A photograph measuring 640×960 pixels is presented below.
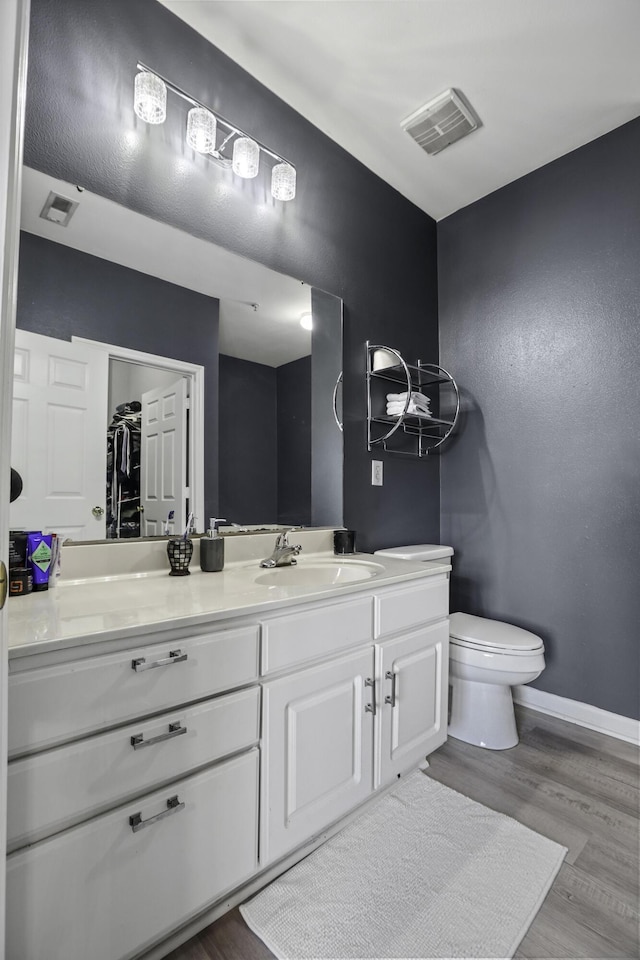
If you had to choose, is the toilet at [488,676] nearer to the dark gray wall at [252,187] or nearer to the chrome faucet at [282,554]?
the dark gray wall at [252,187]

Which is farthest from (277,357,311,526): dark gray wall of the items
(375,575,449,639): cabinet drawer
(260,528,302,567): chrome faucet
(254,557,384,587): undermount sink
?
(375,575,449,639): cabinet drawer

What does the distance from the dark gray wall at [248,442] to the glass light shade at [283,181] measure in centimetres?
65

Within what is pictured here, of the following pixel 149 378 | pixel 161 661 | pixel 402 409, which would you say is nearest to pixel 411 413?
pixel 402 409

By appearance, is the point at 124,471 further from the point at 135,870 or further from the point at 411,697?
the point at 411,697

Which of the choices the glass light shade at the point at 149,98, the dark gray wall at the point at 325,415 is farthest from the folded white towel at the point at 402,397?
the glass light shade at the point at 149,98

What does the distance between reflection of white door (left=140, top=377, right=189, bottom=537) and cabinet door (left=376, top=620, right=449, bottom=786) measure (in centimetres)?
78

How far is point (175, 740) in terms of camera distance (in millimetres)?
926

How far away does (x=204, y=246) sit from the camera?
156cm

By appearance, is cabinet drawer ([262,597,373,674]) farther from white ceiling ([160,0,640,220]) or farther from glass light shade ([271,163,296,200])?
white ceiling ([160,0,640,220])

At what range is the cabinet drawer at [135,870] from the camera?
2.52 feet

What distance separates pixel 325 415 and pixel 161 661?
1297 mm

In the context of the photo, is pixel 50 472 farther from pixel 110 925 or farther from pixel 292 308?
pixel 292 308

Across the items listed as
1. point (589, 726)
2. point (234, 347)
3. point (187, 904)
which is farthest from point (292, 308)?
point (589, 726)

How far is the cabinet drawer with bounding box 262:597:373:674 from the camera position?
110cm
